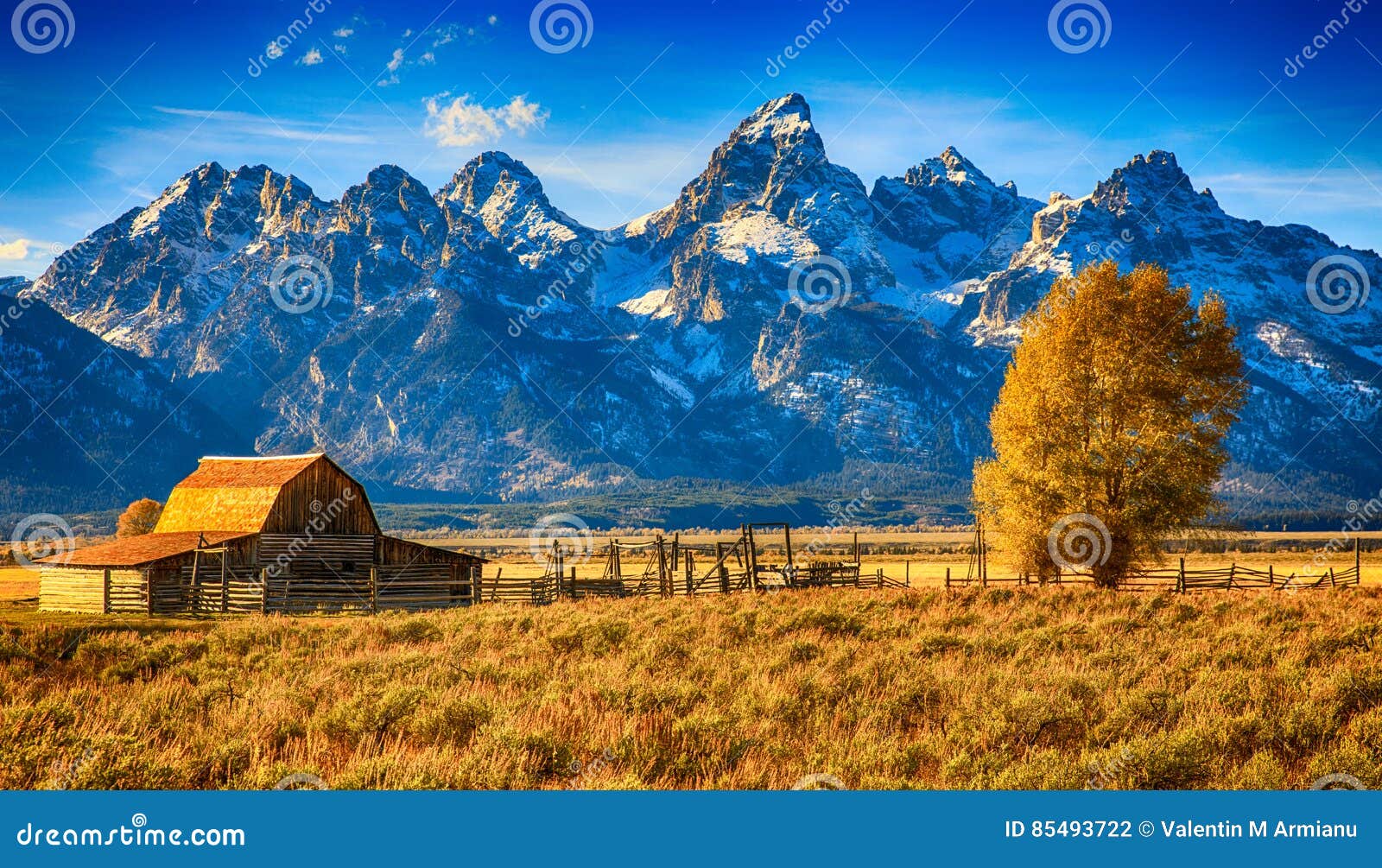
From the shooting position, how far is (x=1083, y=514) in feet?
113

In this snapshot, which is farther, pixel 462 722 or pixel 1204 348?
pixel 1204 348

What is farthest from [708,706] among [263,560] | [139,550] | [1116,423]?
[139,550]

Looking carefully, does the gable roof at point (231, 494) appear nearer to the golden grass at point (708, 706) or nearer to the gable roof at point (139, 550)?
the gable roof at point (139, 550)

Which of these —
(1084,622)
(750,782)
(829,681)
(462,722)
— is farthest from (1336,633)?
(462,722)

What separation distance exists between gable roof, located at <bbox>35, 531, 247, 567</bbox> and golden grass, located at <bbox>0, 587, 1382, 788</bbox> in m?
17.9

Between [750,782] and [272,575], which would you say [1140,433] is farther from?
[272,575]

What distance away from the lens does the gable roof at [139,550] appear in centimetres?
4144

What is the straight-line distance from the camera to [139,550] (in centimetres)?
4378

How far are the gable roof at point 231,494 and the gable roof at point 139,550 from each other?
122 centimetres

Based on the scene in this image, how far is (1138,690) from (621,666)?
310 inches

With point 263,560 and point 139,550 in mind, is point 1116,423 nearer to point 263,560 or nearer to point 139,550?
point 263,560

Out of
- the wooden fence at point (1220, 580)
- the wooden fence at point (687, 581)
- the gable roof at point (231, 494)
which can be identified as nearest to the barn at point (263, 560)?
the gable roof at point (231, 494)

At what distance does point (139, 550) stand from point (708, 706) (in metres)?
36.1

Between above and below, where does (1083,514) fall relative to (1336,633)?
above
